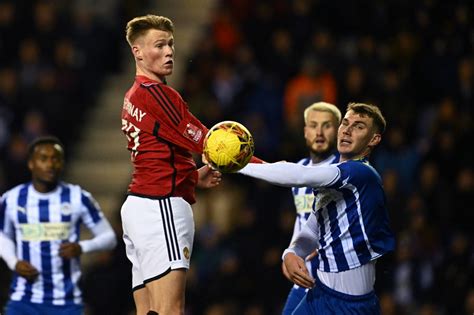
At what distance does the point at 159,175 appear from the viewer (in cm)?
646

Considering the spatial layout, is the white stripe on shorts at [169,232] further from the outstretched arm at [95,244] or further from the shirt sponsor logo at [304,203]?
the outstretched arm at [95,244]

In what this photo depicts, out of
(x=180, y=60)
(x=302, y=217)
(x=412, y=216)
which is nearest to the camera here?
(x=302, y=217)

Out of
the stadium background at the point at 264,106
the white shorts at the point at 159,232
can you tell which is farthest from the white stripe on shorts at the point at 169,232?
the stadium background at the point at 264,106

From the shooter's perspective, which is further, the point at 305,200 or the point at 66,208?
the point at 66,208

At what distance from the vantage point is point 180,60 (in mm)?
14750

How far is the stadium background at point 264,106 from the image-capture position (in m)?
10.9

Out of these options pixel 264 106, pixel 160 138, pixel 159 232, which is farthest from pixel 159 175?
pixel 264 106

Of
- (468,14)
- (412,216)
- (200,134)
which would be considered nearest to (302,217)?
(200,134)

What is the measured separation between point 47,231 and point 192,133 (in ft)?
6.83

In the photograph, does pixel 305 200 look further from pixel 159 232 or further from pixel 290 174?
pixel 290 174

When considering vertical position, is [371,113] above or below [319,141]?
above

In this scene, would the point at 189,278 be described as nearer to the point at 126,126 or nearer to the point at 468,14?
the point at 468,14

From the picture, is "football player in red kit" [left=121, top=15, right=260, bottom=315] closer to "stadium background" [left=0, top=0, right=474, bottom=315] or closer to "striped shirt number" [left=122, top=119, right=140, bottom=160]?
"striped shirt number" [left=122, top=119, right=140, bottom=160]

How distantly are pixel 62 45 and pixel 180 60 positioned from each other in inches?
67.9
